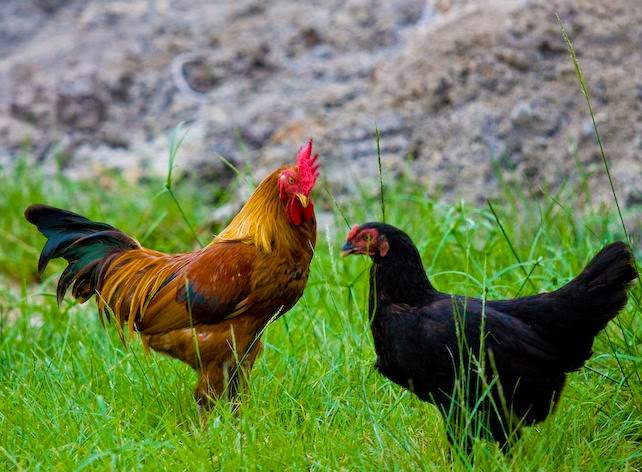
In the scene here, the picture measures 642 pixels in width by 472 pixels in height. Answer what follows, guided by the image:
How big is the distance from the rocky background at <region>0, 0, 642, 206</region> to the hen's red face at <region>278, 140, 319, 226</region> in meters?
1.99

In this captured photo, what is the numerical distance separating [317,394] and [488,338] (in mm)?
829

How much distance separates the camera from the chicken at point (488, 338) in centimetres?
305

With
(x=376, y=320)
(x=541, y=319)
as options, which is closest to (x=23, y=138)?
(x=376, y=320)

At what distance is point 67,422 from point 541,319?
1790mm

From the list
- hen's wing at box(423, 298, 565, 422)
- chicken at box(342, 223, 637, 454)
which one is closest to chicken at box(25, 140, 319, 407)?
chicken at box(342, 223, 637, 454)

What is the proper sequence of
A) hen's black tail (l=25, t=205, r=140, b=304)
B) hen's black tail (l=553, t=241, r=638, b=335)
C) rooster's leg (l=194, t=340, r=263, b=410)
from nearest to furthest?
hen's black tail (l=553, t=241, r=638, b=335) → rooster's leg (l=194, t=340, r=263, b=410) → hen's black tail (l=25, t=205, r=140, b=304)

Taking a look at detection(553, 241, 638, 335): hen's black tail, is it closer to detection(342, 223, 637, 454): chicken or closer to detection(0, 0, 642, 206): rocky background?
detection(342, 223, 637, 454): chicken

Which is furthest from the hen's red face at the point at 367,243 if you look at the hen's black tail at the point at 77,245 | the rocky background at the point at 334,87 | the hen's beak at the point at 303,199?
the rocky background at the point at 334,87

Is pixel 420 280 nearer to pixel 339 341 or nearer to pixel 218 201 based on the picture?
pixel 339 341

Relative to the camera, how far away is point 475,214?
17.9 feet

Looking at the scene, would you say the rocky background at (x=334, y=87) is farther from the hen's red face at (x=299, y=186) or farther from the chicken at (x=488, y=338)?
the chicken at (x=488, y=338)

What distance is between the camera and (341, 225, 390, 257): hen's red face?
3385mm

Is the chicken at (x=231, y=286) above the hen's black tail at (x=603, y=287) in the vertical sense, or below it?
below

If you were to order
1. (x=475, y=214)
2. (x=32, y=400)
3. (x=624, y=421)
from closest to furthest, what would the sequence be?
1. (x=624, y=421)
2. (x=32, y=400)
3. (x=475, y=214)
